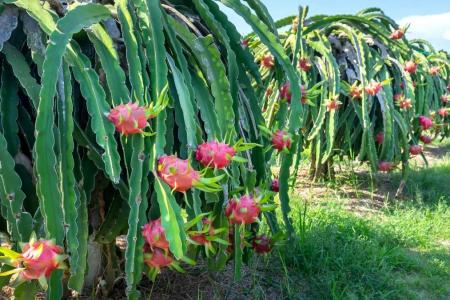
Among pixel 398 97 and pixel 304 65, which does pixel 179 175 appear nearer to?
pixel 304 65

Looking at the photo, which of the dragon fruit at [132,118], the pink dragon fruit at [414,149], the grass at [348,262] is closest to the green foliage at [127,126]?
the dragon fruit at [132,118]

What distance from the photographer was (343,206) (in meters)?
3.57

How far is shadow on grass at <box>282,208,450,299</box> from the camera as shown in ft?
7.39

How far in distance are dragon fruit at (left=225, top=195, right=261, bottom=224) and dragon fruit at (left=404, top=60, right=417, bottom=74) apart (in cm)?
273

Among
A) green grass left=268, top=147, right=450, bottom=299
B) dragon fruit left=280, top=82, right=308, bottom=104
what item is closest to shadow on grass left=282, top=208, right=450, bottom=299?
green grass left=268, top=147, right=450, bottom=299

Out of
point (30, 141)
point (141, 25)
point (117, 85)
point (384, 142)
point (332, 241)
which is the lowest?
point (332, 241)

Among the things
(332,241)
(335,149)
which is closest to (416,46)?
(335,149)

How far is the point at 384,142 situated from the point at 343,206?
0.50 meters

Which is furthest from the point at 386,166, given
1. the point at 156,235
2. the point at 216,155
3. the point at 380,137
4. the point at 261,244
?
the point at 156,235

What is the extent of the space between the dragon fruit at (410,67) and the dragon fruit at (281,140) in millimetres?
2361

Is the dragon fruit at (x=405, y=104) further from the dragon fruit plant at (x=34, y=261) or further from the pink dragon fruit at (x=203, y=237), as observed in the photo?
the dragon fruit plant at (x=34, y=261)

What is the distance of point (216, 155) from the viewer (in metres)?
1.22

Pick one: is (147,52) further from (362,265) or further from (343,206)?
(343,206)

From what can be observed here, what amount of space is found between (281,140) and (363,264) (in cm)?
103
